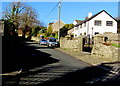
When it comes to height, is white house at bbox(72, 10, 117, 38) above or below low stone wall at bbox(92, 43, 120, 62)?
above

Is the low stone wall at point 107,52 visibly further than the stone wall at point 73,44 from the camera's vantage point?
No

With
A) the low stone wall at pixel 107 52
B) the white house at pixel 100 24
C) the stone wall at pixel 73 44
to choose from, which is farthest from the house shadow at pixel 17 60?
the white house at pixel 100 24

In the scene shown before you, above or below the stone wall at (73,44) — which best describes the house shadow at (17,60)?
below

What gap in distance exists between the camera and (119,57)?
14250mm

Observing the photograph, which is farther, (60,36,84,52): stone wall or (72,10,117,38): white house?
(72,10,117,38): white house

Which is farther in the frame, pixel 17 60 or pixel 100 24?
pixel 100 24

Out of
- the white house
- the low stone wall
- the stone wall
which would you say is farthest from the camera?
the white house

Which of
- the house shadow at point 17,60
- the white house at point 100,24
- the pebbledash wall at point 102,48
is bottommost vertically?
the house shadow at point 17,60

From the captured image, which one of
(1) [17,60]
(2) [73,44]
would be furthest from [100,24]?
(1) [17,60]

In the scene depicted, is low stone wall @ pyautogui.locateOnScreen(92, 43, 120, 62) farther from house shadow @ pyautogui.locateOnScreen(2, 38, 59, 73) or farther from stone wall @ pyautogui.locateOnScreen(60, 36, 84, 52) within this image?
stone wall @ pyautogui.locateOnScreen(60, 36, 84, 52)

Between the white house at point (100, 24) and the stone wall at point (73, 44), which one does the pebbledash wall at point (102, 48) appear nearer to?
the stone wall at point (73, 44)

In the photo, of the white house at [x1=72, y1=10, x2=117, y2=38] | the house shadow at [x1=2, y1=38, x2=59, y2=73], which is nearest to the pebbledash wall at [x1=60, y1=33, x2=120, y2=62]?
the house shadow at [x1=2, y1=38, x2=59, y2=73]

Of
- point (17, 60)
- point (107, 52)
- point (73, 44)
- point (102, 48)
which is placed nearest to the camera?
point (17, 60)

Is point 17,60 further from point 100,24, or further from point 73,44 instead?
point 100,24
